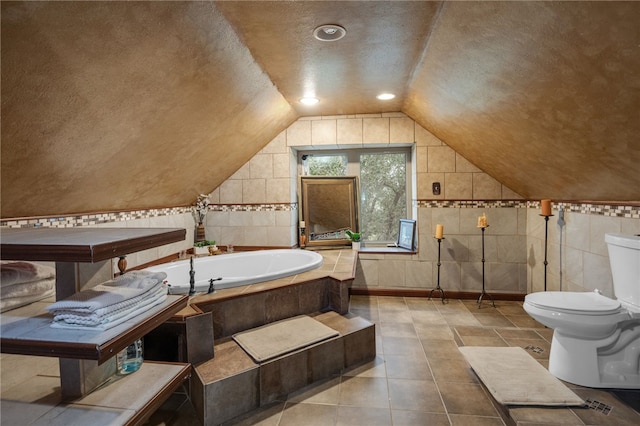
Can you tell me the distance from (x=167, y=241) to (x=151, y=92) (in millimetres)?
1284

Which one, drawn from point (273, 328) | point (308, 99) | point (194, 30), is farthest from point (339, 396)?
point (308, 99)

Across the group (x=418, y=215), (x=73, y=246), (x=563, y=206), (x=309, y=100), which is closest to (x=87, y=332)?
(x=73, y=246)

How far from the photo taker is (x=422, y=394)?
1.99 m

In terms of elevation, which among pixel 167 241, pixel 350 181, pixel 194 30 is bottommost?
pixel 167 241

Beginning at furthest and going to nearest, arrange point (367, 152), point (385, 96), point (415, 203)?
1. point (367, 152)
2. point (415, 203)
3. point (385, 96)

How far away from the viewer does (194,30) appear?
1695 mm

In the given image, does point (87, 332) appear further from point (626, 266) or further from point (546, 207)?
point (546, 207)

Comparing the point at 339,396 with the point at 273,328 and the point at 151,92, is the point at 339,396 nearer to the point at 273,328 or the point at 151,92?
the point at 273,328

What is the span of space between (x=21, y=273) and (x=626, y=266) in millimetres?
2940

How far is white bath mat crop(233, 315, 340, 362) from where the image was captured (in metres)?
1.98

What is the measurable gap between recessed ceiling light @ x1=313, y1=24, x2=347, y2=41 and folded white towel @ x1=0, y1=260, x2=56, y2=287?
1.77 meters

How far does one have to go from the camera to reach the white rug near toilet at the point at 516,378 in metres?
1.84

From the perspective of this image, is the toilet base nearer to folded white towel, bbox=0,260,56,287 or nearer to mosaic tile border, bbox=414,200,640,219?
mosaic tile border, bbox=414,200,640,219

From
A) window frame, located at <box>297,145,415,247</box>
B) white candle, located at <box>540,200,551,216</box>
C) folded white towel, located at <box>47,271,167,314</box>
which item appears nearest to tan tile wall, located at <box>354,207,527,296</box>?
window frame, located at <box>297,145,415,247</box>
